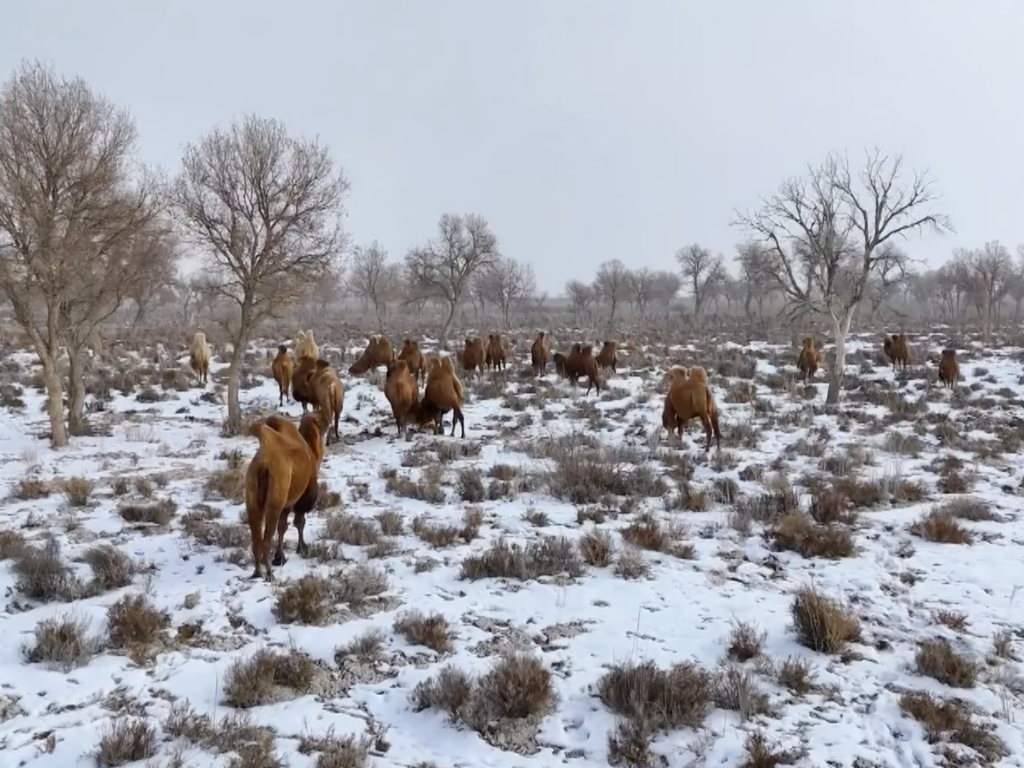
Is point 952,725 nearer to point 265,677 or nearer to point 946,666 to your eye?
point 946,666

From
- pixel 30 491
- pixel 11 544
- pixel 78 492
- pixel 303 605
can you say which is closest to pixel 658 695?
pixel 303 605

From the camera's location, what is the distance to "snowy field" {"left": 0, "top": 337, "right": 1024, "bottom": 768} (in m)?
4.34

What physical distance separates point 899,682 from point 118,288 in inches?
550

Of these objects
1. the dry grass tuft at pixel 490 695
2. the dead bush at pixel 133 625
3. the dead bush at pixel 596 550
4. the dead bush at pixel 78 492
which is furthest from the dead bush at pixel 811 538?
the dead bush at pixel 78 492

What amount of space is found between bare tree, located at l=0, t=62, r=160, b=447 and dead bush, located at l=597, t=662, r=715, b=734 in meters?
11.5

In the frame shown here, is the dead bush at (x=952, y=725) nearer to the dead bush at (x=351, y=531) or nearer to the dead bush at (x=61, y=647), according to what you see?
the dead bush at (x=351, y=531)

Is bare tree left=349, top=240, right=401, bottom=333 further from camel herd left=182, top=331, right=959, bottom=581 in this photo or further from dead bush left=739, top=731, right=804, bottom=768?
dead bush left=739, top=731, right=804, bottom=768

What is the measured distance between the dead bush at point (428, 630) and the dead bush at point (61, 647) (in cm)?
217

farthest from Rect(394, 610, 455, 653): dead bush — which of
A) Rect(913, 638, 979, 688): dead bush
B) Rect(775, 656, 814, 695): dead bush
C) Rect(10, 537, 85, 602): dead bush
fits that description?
Rect(913, 638, 979, 688): dead bush

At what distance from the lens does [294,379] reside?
667 inches

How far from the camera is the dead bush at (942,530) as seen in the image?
25.5 ft

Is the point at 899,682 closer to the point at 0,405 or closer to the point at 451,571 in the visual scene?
the point at 451,571

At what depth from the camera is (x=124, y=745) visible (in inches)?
158

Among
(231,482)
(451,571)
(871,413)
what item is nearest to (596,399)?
(871,413)
